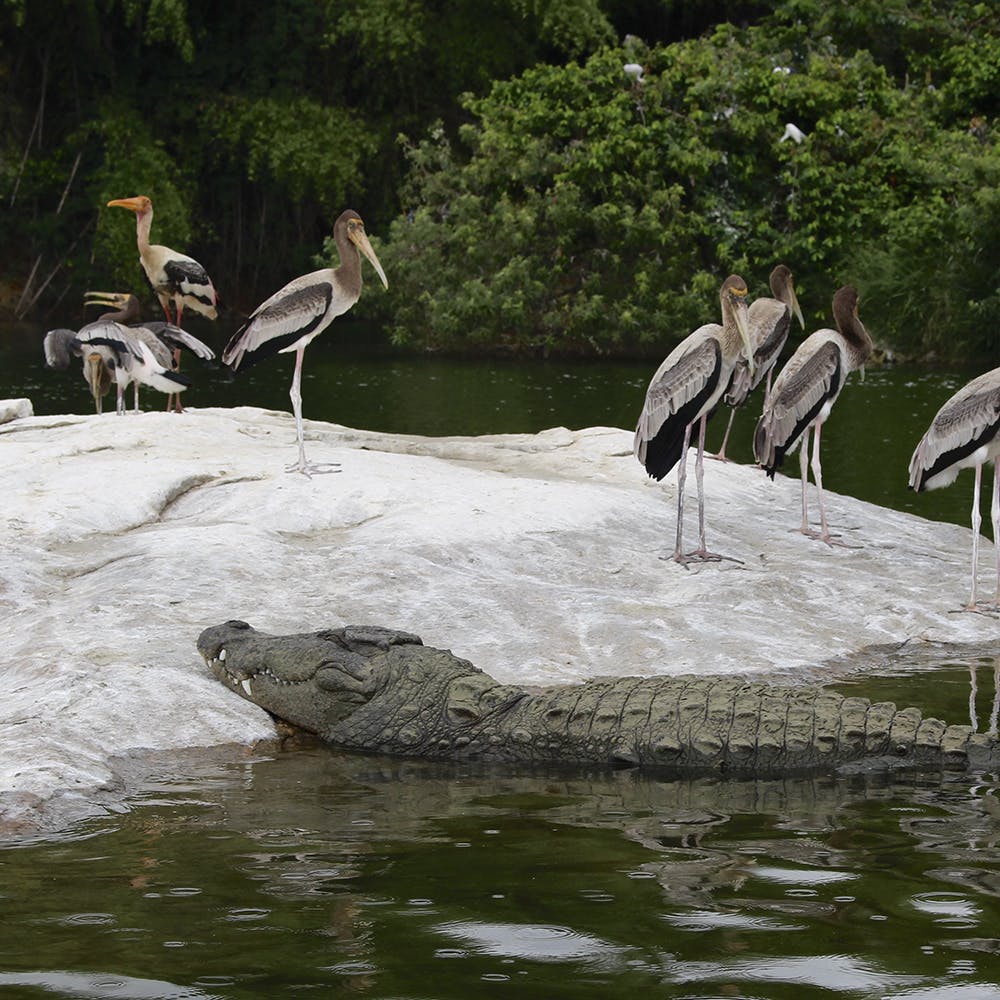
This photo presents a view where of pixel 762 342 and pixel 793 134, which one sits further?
pixel 793 134

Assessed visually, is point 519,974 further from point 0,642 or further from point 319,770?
point 0,642

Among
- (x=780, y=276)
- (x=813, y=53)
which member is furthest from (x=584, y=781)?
(x=813, y=53)

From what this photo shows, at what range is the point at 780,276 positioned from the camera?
12.9 metres

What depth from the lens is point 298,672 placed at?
20.6 ft

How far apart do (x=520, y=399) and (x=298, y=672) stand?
→ 1350 centimetres

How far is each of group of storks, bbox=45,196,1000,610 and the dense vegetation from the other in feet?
41.0

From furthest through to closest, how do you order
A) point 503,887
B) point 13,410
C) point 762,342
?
point 13,410 → point 762,342 → point 503,887

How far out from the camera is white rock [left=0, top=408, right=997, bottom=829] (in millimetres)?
6086

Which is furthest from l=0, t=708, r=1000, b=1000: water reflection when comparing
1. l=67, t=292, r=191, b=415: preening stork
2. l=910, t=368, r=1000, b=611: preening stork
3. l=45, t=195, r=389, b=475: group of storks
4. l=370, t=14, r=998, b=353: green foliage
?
l=370, t=14, r=998, b=353: green foliage

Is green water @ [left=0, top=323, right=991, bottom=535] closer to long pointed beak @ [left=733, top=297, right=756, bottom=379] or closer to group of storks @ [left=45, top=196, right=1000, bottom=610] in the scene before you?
group of storks @ [left=45, top=196, right=1000, bottom=610]

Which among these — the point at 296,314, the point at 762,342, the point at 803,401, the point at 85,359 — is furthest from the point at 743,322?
the point at 85,359

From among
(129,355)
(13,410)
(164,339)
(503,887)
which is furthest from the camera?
(164,339)

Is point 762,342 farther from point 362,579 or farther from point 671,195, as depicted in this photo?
point 671,195

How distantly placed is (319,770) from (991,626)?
3.62m
